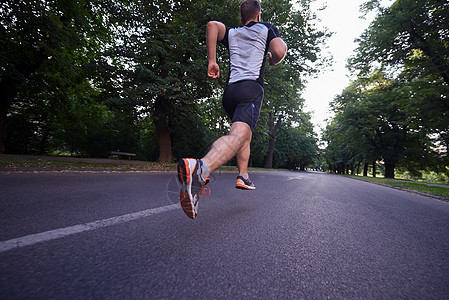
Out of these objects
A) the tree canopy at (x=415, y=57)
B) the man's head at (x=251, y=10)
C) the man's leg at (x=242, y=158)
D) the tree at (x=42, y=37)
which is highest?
the tree canopy at (x=415, y=57)

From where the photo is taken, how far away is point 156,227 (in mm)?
1606

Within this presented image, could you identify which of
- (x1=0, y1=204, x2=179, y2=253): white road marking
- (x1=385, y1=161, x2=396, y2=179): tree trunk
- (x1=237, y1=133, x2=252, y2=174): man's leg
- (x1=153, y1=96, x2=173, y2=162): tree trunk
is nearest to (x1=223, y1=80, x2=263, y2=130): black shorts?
(x1=237, y1=133, x2=252, y2=174): man's leg

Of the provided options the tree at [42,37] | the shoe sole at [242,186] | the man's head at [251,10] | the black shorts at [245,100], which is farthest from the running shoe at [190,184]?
the tree at [42,37]

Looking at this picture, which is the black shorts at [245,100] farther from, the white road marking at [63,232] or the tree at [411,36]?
the tree at [411,36]

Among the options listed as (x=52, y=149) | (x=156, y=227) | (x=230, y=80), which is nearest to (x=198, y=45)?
(x=230, y=80)

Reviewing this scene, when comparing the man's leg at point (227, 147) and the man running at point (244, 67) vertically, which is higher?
the man running at point (244, 67)

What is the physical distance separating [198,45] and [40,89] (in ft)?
28.5

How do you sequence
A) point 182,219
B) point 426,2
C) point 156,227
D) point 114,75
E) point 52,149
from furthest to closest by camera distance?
point 52,149
point 426,2
point 114,75
point 182,219
point 156,227

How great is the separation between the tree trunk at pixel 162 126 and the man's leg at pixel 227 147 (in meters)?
9.68

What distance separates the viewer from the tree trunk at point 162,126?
11094 millimetres

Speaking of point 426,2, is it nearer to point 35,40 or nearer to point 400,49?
point 400,49

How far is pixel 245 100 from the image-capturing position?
2.15 meters

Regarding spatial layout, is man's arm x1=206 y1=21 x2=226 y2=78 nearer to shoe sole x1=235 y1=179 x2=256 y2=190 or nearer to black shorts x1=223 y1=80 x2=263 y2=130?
black shorts x1=223 y1=80 x2=263 y2=130

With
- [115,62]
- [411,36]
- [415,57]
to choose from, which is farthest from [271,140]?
[115,62]
